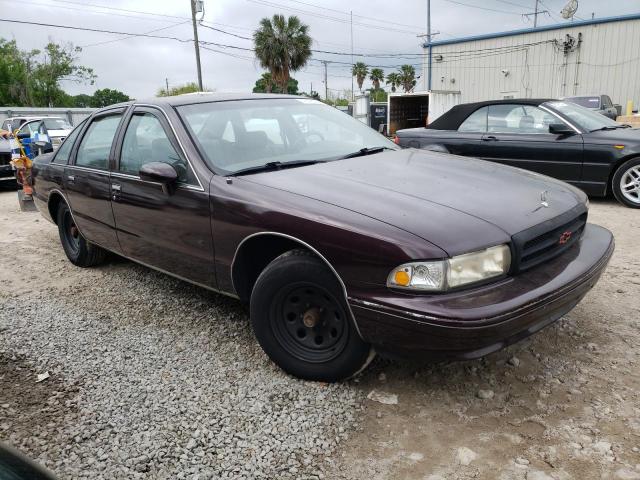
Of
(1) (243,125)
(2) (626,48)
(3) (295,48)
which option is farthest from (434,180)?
(3) (295,48)

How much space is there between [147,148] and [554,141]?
5.33 meters

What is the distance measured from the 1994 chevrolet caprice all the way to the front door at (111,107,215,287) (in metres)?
0.01

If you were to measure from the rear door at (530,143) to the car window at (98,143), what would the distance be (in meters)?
5.11

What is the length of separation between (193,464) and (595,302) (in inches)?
113

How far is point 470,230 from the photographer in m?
2.31

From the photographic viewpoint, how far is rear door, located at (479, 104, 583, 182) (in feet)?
22.1

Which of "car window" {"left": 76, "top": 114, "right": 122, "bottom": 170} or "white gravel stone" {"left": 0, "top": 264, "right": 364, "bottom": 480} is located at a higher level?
"car window" {"left": 76, "top": 114, "right": 122, "bottom": 170}

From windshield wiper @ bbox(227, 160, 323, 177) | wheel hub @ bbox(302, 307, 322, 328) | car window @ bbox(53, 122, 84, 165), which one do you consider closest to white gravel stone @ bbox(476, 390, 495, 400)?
wheel hub @ bbox(302, 307, 322, 328)

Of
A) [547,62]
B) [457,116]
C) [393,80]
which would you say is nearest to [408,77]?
[393,80]

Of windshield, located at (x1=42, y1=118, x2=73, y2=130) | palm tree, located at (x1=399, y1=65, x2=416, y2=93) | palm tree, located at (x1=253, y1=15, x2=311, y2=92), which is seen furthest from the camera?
palm tree, located at (x1=399, y1=65, x2=416, y2=93)

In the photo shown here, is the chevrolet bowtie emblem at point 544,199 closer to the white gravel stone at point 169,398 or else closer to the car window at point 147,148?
the white gravel stone at point 169,398

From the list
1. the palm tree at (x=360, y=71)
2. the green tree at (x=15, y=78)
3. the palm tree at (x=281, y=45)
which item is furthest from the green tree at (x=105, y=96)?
the palm tree at (x=281, y=45)

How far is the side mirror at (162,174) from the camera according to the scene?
10.3ft

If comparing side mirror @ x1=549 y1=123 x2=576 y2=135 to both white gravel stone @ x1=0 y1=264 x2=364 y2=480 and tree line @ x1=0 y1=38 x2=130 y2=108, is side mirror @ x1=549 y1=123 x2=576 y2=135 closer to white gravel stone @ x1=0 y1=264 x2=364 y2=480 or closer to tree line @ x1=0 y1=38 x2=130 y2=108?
white gravel stone @ x1=0 y1=264 x2=364 y2=480
